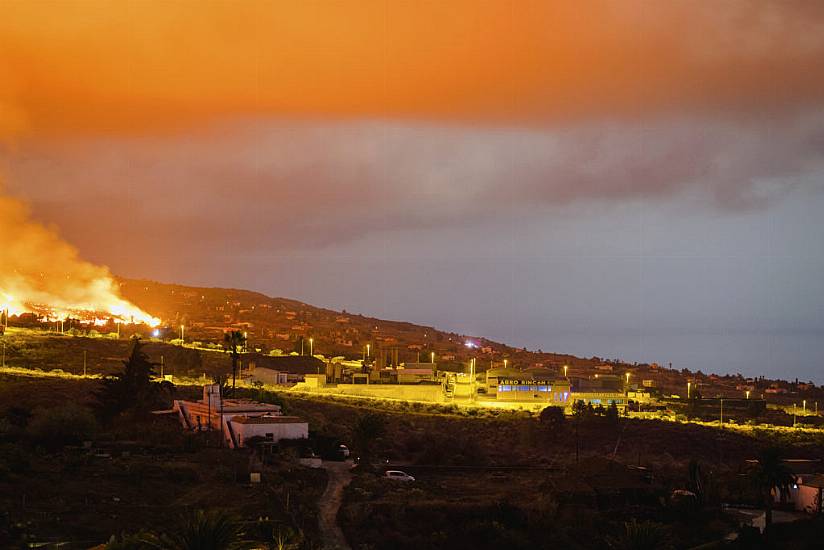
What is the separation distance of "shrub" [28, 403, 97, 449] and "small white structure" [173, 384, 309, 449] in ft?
19.7

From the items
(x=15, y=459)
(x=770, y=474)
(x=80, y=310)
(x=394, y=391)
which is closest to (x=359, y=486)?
(x=15, y=459)

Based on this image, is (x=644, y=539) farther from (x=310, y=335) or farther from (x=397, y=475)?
→ (x=310, y=335)

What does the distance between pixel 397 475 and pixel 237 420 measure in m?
9.19

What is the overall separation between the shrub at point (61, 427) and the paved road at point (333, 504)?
1170 centimetres

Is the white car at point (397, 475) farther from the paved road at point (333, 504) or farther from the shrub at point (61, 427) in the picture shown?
the shrub at point (61, 427)

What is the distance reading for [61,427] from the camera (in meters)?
44.7

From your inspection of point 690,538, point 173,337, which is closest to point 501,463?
point 690,538

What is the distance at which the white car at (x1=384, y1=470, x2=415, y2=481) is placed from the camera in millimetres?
43875

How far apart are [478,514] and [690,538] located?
8.10 metres

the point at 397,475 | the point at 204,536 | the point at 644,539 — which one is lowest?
the point at 397,475

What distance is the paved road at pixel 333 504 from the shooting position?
32.7m

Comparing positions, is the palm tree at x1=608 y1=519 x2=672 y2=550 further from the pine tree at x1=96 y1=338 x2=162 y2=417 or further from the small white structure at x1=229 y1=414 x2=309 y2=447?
the pine tree at x1=96 y1=338 x2=162 y2=417

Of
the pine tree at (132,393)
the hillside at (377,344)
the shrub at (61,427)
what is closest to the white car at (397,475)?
the shrub at (61,427)

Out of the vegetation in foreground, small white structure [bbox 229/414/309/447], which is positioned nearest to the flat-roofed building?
the vegetation in foreground
